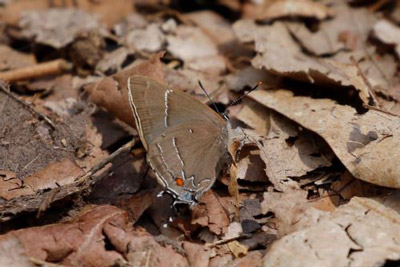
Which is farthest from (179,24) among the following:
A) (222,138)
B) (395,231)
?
(395,231)

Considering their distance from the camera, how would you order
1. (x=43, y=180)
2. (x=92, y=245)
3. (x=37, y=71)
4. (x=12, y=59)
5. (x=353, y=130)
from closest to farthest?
1. (x=92, y=245)
2. (x=43, y=180)
3. (x=353, y=130)
4. (x=37, y=71)
5. (x=12, y=59)

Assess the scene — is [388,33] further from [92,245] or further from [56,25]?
[92,245]

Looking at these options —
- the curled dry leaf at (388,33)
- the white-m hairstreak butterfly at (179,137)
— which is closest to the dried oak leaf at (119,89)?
the white-m hairstreak butterfly at (179,137)

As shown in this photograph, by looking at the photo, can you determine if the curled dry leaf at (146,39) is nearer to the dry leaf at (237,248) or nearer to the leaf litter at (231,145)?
the leaf litter at (231,145)

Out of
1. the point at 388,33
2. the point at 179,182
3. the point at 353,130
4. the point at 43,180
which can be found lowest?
the point at 43,180

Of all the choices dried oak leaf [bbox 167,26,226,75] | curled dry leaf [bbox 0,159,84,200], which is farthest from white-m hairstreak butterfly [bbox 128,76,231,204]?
dried oak leaf [bbox 167,26,226,75]

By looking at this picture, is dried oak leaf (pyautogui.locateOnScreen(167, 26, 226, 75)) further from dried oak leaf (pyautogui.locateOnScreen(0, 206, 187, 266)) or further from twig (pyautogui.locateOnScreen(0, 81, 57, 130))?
dried oak leaf (pyautogui.locateOnScreen(0, 206, 187, 266))

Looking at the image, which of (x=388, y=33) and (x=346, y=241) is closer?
(x=346, y=241)

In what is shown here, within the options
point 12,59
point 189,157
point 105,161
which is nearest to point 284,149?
point 189,157
